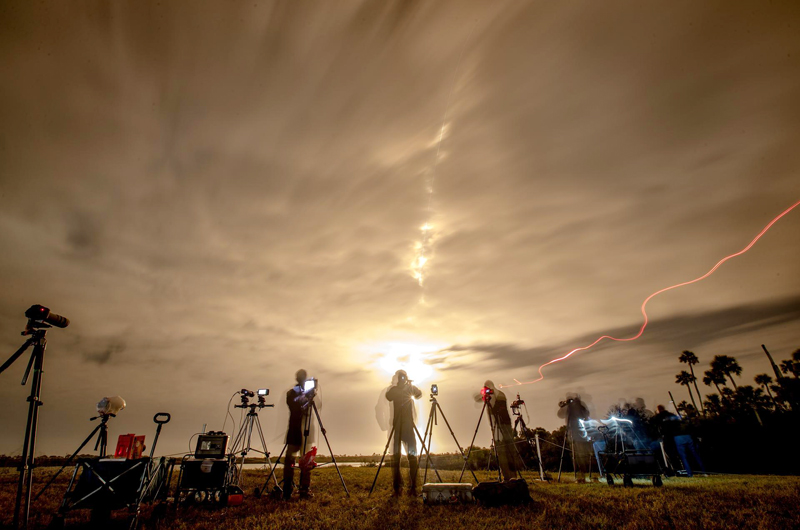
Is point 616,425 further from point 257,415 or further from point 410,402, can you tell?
point 257,415

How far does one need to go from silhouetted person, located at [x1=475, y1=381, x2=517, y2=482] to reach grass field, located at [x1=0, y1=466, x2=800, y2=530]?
188 cm

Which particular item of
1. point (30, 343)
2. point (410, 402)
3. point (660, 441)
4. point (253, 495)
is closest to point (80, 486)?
point (30, 343)

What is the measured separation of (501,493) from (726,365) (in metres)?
60.8

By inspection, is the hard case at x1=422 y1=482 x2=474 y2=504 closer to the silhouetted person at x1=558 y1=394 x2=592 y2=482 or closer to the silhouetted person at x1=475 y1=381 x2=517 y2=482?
the silhouetted person at x1=475 y1=381 x2=517 y2=482

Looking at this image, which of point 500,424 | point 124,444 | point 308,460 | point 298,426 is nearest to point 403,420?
point 308,460

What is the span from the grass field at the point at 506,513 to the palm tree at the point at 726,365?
54586 mm

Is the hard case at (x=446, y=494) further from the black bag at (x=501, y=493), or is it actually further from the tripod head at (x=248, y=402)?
the tripod head at (x=248, y=402)

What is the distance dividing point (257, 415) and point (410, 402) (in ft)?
15.8

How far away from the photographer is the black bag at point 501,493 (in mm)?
6312

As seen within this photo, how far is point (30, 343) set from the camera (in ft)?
15.8

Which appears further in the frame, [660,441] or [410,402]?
[660,441]

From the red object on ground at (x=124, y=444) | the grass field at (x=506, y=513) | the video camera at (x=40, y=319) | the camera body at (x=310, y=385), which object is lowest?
the grass field at (x=506, y=513)

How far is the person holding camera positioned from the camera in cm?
808

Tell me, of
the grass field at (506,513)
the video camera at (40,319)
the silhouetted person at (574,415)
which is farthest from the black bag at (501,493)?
the video camera at (40,319)
